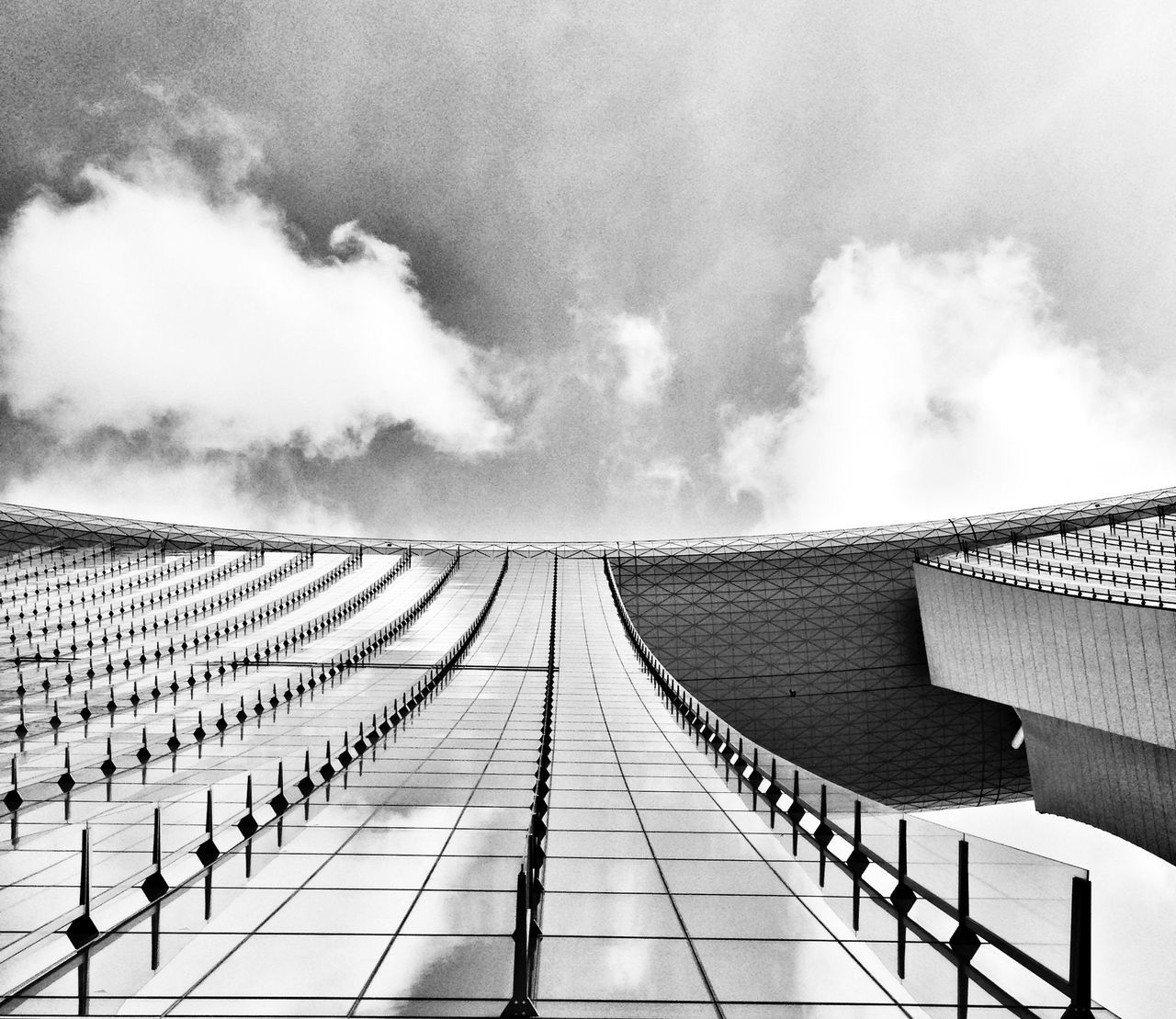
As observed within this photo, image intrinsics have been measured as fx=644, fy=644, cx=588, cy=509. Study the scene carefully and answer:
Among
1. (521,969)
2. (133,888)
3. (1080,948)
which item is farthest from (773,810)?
(133,888)

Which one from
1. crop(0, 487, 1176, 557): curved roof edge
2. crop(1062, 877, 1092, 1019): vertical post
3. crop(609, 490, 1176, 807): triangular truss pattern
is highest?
crop(0, 487, 1176, 557): curved roof edge

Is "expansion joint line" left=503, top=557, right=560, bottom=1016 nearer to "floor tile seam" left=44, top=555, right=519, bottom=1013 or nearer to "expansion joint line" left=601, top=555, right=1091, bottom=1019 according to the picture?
"floor tile seam" left=44, top=555, right=519, bottom=1013

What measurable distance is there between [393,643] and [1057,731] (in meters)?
34.4

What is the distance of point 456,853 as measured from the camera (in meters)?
10.1

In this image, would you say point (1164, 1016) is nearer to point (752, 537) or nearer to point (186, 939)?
point (186, 939)

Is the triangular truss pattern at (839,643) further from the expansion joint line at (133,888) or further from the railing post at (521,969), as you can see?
the railing post at (521,969)

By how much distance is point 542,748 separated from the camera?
15.6 meters

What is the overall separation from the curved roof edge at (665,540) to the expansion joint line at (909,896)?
49.8 m

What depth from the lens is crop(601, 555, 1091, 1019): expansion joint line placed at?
4770mm

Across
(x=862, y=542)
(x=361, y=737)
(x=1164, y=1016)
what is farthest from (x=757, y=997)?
(x=862, y=542)

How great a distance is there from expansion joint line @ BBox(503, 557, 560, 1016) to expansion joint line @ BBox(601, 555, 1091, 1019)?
3849mm

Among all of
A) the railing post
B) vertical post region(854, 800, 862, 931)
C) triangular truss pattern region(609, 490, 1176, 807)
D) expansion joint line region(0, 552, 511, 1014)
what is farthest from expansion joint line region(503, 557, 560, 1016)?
triangular truss pattern region(609, 490, 1176, 807)

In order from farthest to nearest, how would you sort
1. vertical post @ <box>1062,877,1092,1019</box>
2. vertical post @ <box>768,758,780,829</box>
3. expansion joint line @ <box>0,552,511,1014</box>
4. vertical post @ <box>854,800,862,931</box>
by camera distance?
vertical post @ <box>768,758,780,829</box> → vertical post @ <box>854,800,862,931</box> → expansion joint line @ <box>0,552,511,1014</box> → vertical post @ <box>1062,877,1092,1019</box>

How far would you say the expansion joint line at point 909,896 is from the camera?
15.6 ft
